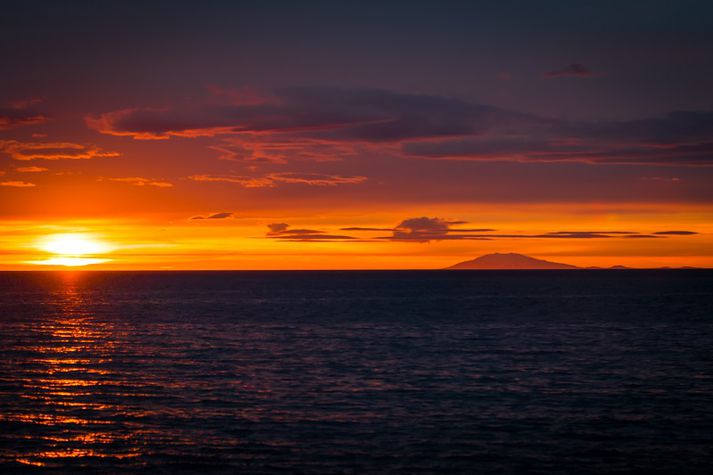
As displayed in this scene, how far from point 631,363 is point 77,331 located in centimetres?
5819

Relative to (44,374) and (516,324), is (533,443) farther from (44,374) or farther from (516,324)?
(516,324)

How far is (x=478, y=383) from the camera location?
1750 inches

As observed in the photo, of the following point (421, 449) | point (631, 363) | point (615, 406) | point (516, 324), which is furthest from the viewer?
point (516, 324)

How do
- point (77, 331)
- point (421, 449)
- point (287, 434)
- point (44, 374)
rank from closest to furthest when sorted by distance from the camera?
point (421, 449), point (287, 434), point (44, 374), point (77, 331)

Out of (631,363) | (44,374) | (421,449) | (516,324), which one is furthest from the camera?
(516,324)

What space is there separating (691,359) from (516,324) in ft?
116

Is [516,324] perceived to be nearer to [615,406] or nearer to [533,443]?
[615,406]

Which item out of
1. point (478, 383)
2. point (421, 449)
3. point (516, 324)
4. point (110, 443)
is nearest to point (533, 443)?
point (421, 449)

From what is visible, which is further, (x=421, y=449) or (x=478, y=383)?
(x=478, y=383)

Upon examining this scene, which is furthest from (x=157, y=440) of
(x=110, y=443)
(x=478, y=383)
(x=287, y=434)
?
(x=478, y=383)

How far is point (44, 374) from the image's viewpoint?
158 ft

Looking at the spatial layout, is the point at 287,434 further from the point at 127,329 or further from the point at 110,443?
the point at 127,329

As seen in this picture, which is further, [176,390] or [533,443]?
[176,390]

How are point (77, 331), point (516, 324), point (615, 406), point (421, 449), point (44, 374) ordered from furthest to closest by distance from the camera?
point (516, 324) < point (77, 331) < point (44, 374) < point (615, 406) < point (421, 449)
